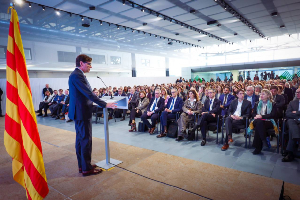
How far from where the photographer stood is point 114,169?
104 inches

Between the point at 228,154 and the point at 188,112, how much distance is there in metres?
1.33

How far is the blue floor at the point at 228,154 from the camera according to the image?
8.76ft

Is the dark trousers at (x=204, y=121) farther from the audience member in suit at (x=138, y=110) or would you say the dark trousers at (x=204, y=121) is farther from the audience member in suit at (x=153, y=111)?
the audience member in suit at (x=138, y=110)

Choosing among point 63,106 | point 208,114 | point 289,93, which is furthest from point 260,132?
point 63,106

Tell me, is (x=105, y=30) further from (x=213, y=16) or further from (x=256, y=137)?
(x=256, y=137)

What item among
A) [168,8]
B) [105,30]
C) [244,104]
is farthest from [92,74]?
[244,104]

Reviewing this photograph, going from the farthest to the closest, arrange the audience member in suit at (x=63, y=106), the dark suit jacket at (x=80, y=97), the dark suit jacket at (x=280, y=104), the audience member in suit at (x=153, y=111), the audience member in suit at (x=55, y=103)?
the audience member in suit at (x=55, y=103) → the audience member in suit at (x=63, y=106) → the audience member in suit at (x=153, y=111) → the dark suit jacket at (x=280, y=104) → the dark suit jacket at (x=80, y=97)

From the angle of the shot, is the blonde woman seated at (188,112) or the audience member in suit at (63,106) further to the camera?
the audience member in suit at (63,106)

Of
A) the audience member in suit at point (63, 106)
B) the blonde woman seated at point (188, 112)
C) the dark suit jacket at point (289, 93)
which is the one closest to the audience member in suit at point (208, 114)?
the blonde woman seated at point (188, 112)

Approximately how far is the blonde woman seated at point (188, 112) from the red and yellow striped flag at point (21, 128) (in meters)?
2.98

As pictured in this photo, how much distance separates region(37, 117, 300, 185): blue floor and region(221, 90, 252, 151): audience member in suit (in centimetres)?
26

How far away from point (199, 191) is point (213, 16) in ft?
28.7

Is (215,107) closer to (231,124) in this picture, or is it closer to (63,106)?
(231,124)

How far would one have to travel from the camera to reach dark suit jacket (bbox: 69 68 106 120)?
89.4 inches
